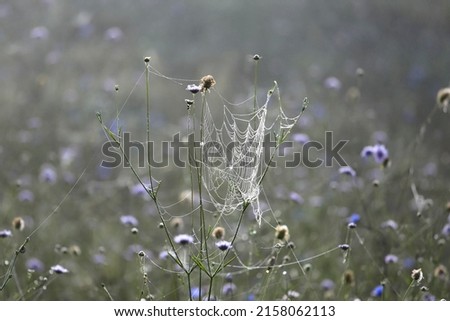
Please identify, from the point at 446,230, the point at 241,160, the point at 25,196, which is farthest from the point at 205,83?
the point at 25,196

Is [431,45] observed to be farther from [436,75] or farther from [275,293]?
[275,293]

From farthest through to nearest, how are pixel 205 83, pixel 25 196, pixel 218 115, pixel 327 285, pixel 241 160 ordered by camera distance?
1. pixel 218 115
2. pixel 25 196
3. pixel 327 285
4. pixel 241 160
5. pixel 205 83

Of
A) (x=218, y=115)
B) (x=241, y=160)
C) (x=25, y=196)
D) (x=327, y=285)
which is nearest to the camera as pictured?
(x=241, y=160)

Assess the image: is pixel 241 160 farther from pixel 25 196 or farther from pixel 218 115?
pixel 218 115

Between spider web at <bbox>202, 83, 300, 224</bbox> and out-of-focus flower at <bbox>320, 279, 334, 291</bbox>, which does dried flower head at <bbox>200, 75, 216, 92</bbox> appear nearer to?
spider web at <bbox>202, 83, 300, 224</bbox>

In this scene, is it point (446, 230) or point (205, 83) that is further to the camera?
point (446, 230)

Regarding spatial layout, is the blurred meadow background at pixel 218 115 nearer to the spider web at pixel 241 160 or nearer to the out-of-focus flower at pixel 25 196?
the out-of-focus flower at pixel 25 196

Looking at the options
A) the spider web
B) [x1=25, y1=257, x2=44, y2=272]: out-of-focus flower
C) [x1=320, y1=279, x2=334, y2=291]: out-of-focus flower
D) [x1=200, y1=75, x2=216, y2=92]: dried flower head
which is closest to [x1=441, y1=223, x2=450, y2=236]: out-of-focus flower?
[x1=320, y1=279, x2=334, y2=291]: out-of-focus flower

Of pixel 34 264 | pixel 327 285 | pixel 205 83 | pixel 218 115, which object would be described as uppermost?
pixel 205 83

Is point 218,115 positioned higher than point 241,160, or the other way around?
point 241,160

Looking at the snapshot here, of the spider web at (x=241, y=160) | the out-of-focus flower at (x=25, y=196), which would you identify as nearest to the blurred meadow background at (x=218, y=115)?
the out-of-focus flower at (x=25, y=196)
